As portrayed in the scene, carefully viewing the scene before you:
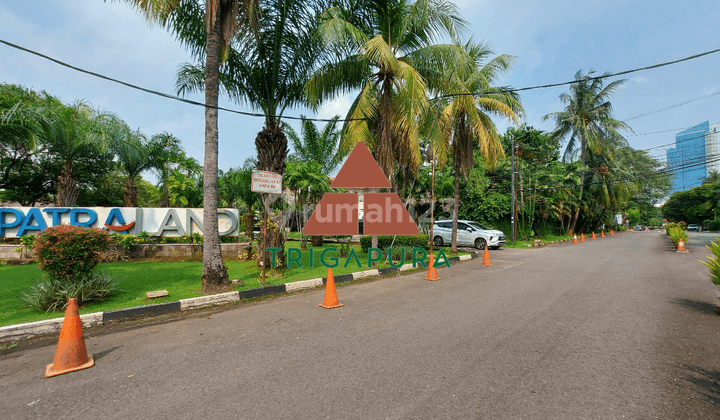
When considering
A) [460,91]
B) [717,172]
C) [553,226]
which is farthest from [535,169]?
[717,172]

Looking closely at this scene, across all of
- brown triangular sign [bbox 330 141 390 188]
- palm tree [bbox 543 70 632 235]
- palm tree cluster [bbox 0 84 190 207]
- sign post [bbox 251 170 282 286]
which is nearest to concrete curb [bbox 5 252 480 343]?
sign post [bbox 251 170 282 286]

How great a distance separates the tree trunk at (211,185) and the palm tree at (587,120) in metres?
36.2

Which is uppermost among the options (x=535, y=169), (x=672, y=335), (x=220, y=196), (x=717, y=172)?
(x=717, y=172)

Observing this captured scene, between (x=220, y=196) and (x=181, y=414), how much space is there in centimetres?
2864

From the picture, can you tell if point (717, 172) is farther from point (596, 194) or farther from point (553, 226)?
point (553, 226)

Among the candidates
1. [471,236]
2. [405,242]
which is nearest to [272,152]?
[405,242]

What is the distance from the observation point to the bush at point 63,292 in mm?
5637

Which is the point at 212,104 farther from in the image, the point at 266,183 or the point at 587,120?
the point at 587,120

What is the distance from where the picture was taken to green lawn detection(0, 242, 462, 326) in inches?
226

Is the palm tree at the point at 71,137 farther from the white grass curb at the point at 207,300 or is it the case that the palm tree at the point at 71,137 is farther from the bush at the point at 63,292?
the white grass curb at the point at 207,300

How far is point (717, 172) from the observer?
184ft

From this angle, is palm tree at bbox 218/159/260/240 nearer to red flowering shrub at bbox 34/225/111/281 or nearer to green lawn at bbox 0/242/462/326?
green lawn at bbox 0/242/462/326

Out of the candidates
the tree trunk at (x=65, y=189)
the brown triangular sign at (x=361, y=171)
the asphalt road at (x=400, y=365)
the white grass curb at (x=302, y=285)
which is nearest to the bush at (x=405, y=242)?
the brown triangular sign at (x=361, y=171)

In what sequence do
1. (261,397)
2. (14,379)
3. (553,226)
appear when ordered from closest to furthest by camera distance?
(261,397), (14,379), (553,226)
